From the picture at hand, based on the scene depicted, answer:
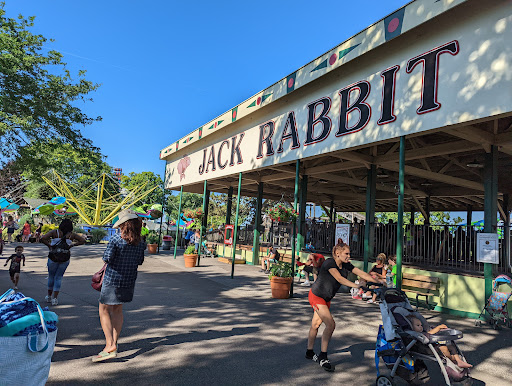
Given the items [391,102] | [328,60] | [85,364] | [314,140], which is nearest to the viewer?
[85,364]

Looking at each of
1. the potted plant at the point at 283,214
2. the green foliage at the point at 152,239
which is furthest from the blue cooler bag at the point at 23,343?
the green foliage at the point at 152,239

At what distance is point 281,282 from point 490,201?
5425mm

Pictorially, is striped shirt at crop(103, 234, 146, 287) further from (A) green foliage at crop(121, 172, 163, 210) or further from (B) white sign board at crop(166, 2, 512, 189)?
(A) green foliage at crop(121, 172, 163, 210)

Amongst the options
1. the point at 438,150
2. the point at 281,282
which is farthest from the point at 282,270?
the point at 438,150

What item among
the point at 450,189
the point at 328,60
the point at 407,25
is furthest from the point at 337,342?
the point at 450,189

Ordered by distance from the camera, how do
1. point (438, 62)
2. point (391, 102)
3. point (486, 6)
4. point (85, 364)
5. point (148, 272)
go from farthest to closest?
1. point (148, 272)
2. point (391, 102)
3. point (438, 62)
4. point (486, 6)
5. point (85, 364)

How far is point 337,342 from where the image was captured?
5.66 metres

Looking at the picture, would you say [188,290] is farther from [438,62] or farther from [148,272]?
[438,62]

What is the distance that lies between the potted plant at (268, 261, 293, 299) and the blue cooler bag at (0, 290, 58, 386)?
262 inches

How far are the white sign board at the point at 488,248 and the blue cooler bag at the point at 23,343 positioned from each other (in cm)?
837

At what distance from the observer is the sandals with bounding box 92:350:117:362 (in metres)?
4.27

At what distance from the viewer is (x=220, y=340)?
5379 mm

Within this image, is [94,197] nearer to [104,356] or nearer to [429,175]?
[429,175]

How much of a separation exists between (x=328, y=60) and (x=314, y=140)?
2.24 meters
